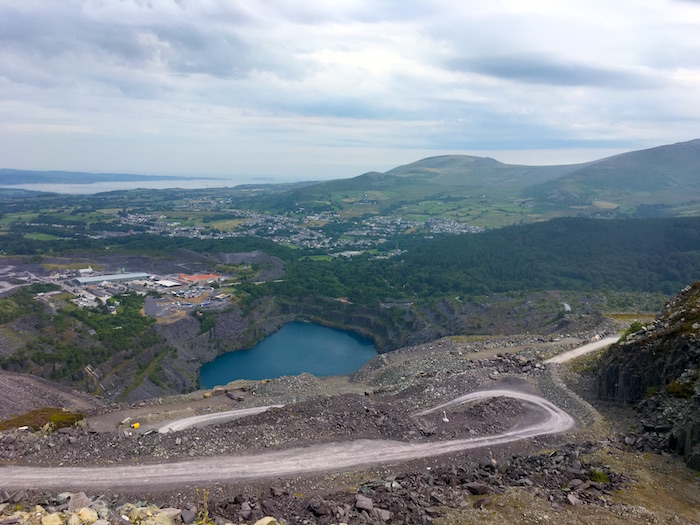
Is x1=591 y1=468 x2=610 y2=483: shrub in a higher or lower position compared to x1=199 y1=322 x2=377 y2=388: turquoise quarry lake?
higher

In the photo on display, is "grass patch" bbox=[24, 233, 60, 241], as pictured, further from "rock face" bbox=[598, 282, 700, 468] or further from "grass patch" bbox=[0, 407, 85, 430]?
"rock face" bbox=[598, 282, 700, 468]

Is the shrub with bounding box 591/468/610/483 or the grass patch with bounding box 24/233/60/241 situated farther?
the grass patch with bounding box 24/233/60/241


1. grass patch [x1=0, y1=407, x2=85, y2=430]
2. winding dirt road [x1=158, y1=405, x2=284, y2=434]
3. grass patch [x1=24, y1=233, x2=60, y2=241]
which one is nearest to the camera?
grass patch [x1=0, y1=407, x2=85, y2=430]

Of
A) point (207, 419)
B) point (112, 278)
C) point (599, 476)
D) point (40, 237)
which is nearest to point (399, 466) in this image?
point (599, 476)

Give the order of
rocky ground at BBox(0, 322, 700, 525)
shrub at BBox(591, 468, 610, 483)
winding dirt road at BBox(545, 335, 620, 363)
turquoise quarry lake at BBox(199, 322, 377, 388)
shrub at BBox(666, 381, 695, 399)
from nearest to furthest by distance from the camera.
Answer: rocky ground at BBox(0, 322, 700, 525) → shrub at BBox(591, 468, 610, 483) → shrub at BBox(666, 381, 695, 399) → winding dirt road at BBox(545, 335, 620, 363) → turquoise quarry lake at BBox(199, 322, 377, 388)

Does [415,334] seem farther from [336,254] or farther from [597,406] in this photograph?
[336,254]

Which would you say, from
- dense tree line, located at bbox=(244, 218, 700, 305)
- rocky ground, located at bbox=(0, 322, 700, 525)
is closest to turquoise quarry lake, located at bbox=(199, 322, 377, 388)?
dense tree line, located at bbox=(244, 218, 700, 305)

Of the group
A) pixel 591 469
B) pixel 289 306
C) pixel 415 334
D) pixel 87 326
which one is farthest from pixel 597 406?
pixel 289 306

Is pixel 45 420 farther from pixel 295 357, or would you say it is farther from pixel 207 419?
pixel 295 357
